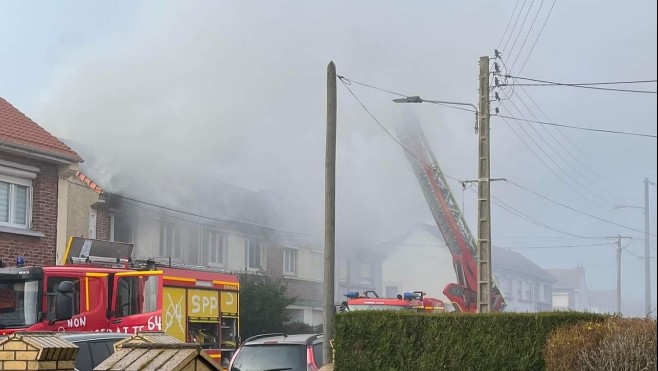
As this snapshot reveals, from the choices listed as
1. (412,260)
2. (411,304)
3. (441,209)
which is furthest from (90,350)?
(412,260)

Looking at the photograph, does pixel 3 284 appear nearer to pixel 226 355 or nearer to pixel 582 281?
pixel 226 355

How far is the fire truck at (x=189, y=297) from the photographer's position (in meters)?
15.4

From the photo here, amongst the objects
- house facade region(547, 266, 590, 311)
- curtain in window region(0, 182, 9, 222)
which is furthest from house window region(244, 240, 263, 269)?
house facade region(547, 266, 590, 311)

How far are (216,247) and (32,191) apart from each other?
38.5 feet

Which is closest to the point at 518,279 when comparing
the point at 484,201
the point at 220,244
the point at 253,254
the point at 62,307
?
the point at 253,254

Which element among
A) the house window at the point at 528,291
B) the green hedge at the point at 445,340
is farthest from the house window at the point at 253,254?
the house window at the point at 528,291

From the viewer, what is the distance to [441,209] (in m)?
25.4

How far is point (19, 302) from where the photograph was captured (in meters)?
13.9

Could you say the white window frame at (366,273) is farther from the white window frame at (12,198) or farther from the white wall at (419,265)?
the white window frame at (12,198)

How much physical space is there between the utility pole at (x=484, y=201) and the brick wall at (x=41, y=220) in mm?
8984

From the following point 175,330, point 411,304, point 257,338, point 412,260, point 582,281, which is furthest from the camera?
point 582,281

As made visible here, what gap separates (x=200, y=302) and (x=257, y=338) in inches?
148

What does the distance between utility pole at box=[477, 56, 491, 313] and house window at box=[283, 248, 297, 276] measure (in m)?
15.2

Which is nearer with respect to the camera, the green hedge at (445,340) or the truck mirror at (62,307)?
the green hedge at (445,340)
